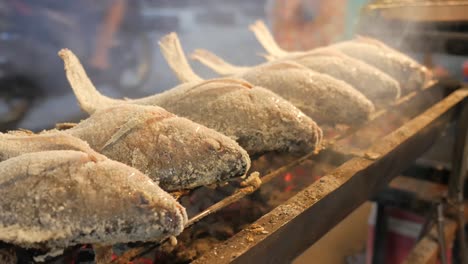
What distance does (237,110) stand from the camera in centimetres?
206

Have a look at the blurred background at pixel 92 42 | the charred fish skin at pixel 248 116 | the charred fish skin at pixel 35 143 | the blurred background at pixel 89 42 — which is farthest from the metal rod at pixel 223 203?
the blurred background at pixel 92 42

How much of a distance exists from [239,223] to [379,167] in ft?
2.41

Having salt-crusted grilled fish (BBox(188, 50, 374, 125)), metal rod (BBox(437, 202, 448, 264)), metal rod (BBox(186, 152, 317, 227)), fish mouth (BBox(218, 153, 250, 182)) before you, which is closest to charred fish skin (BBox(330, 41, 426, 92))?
salt-crusted grilled fish (BBox(188, 50, 374, 125))

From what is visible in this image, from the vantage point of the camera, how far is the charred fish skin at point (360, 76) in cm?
287

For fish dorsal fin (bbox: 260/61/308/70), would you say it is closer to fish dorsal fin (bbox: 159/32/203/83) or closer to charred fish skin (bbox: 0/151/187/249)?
fish dorsal fin (bbox: 159/32/203/83)

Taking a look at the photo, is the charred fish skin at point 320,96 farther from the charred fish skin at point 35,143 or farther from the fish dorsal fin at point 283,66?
the charred fish skin at point 35,143

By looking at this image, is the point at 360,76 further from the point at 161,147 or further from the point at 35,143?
the point at 35,143

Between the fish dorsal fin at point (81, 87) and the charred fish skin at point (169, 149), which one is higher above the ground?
the fish dorsal fin at point (81, 87)

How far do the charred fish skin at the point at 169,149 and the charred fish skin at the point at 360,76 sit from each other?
134 cm

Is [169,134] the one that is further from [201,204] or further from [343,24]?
[343,24]

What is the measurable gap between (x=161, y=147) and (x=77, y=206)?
1.45 feet

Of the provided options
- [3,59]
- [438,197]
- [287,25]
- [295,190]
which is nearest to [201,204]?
[295,190]

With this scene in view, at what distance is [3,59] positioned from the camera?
25.4 feet

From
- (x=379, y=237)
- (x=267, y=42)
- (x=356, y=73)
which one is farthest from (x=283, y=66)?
(x=379, y=237)
